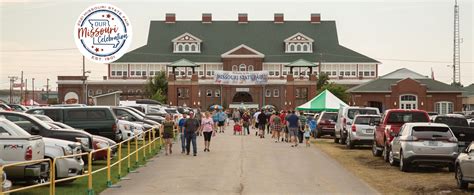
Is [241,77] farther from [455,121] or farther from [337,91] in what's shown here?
[455,121]

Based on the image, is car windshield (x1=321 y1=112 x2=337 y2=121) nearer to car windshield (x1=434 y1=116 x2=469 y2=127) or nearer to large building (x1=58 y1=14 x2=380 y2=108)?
car windshield (x1=434 y1=116 x2=469 y2=127)

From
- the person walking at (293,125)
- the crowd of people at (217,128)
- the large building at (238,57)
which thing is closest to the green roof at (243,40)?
the large building at (238,57)

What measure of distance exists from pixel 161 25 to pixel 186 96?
2259 cm

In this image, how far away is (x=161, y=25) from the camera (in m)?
126

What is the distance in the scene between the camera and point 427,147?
75.7 feet

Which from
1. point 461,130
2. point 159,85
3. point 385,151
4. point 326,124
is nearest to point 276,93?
point 159,85

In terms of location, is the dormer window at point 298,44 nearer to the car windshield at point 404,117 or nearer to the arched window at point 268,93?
the arched window at point 268,93

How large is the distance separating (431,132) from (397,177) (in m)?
2.20

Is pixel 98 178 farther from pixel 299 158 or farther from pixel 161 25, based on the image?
pixel 161 25

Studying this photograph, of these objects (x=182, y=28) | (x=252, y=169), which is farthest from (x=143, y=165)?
(x=182, y=28)

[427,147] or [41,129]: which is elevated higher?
[41,129]

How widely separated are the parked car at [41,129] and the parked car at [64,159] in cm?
229

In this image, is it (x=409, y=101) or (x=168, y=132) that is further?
(x=409, y=101)

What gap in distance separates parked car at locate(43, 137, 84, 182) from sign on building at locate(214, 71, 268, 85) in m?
83.9
